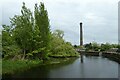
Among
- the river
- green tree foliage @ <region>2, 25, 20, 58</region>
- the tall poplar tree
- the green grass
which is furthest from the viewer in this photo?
the tall poplar tree

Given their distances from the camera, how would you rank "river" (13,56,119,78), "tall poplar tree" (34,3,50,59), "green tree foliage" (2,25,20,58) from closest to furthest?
"river" (13,56,119,78), "green tree foliage" (2,25,20,58), "tall poplar tree" (34,3,50,59)

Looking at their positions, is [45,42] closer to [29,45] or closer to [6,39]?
[29,45]

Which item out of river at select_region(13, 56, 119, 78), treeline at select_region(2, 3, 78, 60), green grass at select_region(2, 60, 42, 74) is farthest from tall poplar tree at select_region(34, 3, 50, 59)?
river at select_region(13, 56, 119, 78)

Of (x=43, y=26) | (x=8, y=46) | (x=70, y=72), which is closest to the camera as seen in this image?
(x=70, y=72)

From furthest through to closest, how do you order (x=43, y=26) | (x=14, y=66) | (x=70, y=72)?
(x=43, y=26)
(x=14, y=66)
(x=70, y=72)

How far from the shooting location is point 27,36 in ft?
155

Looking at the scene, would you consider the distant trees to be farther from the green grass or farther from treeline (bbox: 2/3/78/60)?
the green grass

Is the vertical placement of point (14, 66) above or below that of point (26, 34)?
below

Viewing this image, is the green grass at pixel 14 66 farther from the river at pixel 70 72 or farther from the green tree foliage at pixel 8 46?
the green tree foliage at pixel 8 46

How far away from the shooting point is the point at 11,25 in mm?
49531

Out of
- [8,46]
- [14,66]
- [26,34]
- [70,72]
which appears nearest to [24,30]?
[26,34]

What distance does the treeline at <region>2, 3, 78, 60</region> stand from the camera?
47094mm

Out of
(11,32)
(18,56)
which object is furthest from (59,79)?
(11,32)

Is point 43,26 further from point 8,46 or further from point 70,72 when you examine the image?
point 70,72
